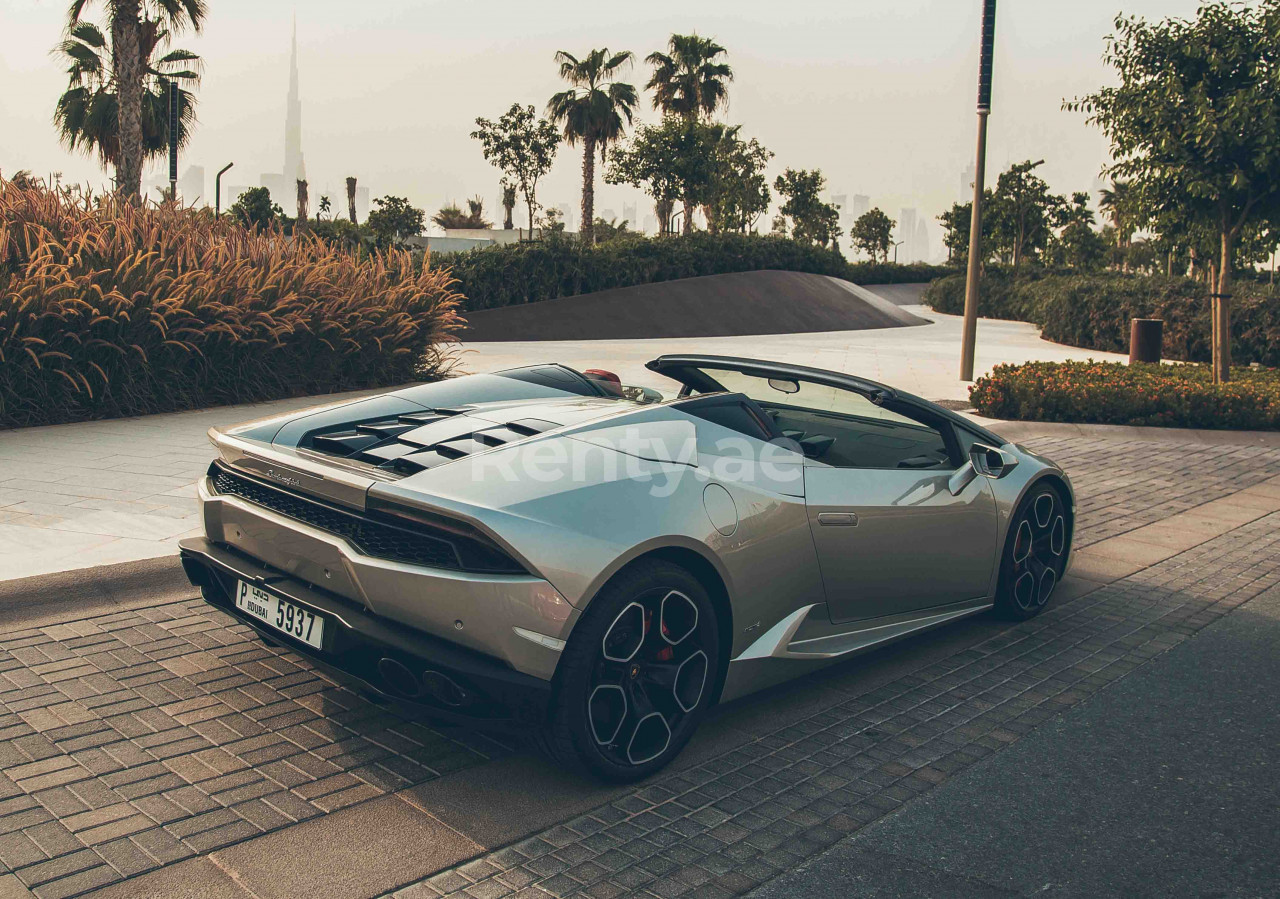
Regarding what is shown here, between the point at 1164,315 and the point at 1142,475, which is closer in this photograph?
the point at 1142,475

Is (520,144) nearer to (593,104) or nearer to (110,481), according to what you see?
(593,104)

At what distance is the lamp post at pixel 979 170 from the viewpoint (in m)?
15.1

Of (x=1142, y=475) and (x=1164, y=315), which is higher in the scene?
(x=1164, y=315)

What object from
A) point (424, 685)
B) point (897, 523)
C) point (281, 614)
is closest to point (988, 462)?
point (897, 523)

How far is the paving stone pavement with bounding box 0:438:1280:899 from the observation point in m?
3.01

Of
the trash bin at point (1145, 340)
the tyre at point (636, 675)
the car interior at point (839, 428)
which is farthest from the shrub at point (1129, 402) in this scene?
the tyre at point (636, 675)

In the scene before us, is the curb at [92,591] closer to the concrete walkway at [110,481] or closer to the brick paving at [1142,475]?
the concrete walkway at [110,481]

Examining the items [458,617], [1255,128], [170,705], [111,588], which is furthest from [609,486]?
[1255,128]

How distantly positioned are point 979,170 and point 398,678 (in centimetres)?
1454

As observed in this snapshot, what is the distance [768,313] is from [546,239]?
6.72 m

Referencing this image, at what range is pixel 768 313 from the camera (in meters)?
29.8

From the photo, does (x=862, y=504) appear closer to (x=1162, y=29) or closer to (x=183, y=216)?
(x=183, y=216)

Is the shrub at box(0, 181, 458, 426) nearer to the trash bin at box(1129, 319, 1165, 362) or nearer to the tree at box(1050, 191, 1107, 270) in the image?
the trash bin at box(1129, 319, 1165, 362)

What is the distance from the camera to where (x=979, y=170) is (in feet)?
52.0
